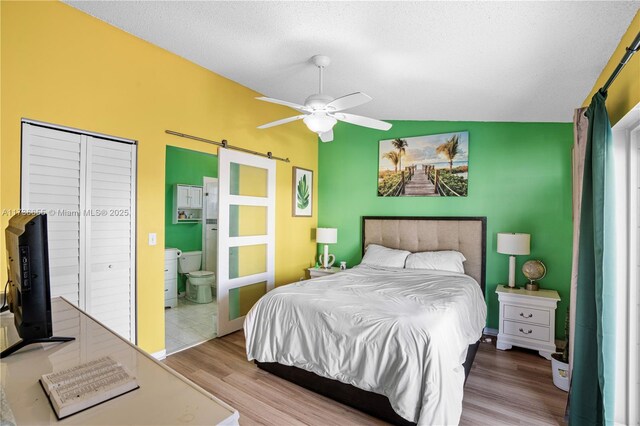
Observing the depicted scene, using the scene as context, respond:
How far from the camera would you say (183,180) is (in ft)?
17.0

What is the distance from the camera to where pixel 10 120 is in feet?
7.06

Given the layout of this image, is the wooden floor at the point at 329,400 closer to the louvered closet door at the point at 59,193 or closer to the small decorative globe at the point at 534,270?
the small decorative globe at the point at 534,270

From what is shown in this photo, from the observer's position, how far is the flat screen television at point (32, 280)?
1171 millimetres

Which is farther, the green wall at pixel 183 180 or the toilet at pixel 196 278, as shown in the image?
the green wall at pixel 183 180

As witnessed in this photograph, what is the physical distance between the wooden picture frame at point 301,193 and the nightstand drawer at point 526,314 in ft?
9.17

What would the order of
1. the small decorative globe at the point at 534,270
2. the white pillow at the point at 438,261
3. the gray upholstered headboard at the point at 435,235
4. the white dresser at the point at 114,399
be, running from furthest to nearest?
the gray upholstered headboard at the point at 435,235, the white pillow at the point at 438,261, the small decorative globe at the point at 534,270, the white dresser at the point at 114,399

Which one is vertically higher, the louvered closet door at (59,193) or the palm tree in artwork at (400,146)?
the palm tree in artwork at (400,146)

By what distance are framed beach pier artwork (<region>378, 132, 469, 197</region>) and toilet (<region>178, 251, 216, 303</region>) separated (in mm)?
2900

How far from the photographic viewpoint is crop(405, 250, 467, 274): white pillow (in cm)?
380

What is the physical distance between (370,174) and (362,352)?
9.86ft

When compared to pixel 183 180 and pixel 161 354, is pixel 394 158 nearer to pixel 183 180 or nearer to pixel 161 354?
pixel 183 180

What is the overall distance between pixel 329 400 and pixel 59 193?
2.52m

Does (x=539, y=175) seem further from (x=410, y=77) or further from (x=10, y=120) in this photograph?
(x=10, y=120)

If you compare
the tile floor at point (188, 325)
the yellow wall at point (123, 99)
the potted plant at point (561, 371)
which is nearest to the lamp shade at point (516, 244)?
the potted plant at point (561, 371)
